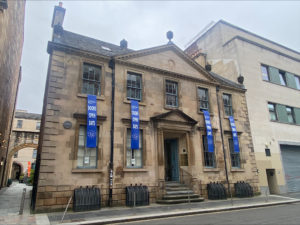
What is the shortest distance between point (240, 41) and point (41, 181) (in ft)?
66.9

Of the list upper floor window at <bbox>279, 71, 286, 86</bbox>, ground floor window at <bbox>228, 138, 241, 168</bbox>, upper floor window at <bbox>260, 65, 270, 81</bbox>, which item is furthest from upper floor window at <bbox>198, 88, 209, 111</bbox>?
upper floor window at <bbox>279, 71, 286, 86</bbox>

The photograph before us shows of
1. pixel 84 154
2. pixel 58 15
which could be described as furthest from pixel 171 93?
pixel 58 15

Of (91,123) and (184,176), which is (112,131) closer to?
(91,123)

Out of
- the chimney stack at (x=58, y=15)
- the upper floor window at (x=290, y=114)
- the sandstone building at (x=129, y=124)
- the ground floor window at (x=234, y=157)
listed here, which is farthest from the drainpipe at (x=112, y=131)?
the upper floor window at (x=290, y=114)

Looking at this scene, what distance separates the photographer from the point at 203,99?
53.9ft

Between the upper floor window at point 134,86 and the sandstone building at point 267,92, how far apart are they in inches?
424

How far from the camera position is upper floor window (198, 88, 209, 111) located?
16.2 metres

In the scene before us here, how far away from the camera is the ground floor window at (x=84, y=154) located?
1104cm

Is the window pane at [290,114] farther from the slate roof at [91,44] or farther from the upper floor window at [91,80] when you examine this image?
the upper floor window at [91,80]

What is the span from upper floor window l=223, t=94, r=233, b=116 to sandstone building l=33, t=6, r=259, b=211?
82 millimetres

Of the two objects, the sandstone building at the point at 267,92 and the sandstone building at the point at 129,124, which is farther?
the sandstone building at the point at 267,92

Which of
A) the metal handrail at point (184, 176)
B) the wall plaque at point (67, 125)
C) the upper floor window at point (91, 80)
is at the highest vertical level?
the upper floor window at point (91, 80)

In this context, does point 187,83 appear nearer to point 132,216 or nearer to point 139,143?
point 139,143

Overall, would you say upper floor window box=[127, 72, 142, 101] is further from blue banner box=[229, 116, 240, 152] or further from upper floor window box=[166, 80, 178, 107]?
blue banner box=[229, 116, 240, 152]
